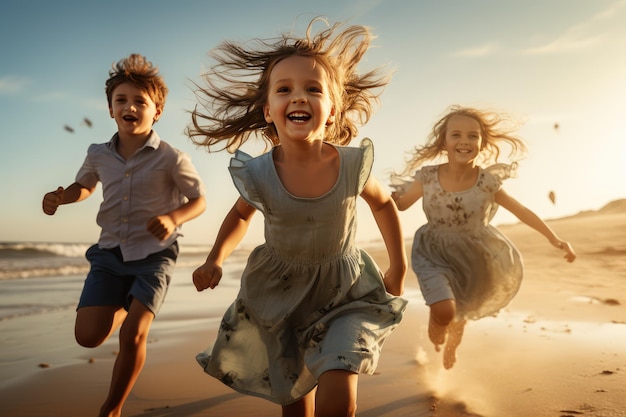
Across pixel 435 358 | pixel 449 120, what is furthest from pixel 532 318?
pixel 449 120

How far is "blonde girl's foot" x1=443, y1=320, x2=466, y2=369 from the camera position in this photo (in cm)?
476

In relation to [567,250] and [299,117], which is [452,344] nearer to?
[567,250]

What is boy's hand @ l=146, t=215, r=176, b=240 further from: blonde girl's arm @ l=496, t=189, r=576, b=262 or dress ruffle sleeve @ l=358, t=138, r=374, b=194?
blonde girl's arm @ l=496, t=189, r=576, b=262

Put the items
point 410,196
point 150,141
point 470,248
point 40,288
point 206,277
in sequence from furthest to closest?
point 40,288, point 410,196, point 470,248, point 150,141, point 206,277

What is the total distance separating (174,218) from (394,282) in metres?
1.41

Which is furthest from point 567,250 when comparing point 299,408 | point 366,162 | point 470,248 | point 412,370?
point 299,408

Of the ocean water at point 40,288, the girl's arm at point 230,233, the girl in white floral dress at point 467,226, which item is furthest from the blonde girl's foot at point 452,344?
the ocean water at point 40,288

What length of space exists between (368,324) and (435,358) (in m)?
2.58

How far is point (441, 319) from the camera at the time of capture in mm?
4742

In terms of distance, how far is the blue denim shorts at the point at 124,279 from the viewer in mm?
3631

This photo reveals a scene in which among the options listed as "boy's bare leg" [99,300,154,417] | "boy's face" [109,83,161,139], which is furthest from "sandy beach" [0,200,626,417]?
"boy's face" [109,83,161,139]

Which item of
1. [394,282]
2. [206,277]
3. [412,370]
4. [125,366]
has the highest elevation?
[206,277]

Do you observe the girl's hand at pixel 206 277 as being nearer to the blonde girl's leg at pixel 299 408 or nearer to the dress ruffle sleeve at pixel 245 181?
the dress ruffle sleeve at pixel 245 181

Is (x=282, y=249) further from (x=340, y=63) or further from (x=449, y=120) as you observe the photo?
(x=449, y=120)
